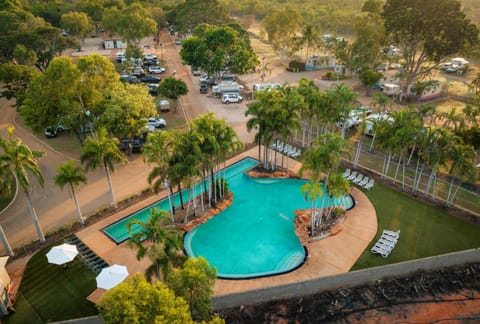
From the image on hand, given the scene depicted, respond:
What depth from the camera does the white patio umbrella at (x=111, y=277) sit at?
24.4 meters

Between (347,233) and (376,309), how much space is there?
809cm

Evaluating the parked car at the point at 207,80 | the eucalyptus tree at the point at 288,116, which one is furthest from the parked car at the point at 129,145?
the parked car at the point at 207,80

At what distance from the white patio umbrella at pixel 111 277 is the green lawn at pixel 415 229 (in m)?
18.0

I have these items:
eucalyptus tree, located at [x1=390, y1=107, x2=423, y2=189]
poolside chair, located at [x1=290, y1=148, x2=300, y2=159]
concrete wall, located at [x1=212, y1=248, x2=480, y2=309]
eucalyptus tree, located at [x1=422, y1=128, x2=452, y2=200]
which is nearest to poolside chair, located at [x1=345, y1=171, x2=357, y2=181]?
eucalyptus tree, located at [x1=390, y1=107, x2=423, y2=189]

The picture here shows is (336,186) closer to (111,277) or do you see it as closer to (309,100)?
(309,100)

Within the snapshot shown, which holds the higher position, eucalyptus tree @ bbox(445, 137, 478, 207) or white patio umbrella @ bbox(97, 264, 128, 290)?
eucalyptus tree @ bbox(445, 137, 478, 207)

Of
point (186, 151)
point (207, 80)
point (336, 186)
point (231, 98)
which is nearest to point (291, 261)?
point (336, 186)

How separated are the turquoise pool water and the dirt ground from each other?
11.6ft

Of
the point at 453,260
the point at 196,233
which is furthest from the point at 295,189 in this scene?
the point at 453,260

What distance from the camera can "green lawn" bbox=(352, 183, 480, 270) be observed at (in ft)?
96.5

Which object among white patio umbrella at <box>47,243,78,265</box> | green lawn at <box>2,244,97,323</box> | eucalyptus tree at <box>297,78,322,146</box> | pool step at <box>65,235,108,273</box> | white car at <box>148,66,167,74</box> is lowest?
green lawn at <box>2,244,97,323</box>

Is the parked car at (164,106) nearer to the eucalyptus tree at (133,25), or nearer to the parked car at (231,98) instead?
the parked car at (231,98)

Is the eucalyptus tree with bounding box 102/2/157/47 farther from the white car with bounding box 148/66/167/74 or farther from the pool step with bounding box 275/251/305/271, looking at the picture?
the pool step with bounding box 275/251/305/271

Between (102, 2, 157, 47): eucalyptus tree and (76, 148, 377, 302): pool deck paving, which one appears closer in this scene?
(76, 148, 377, 302): pool deck paving
